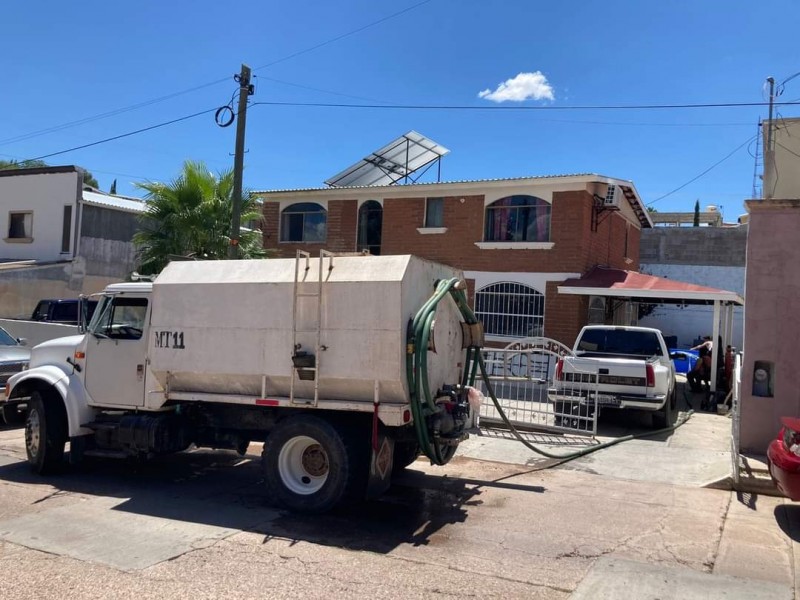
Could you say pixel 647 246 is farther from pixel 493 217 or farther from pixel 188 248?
pixel 188 248

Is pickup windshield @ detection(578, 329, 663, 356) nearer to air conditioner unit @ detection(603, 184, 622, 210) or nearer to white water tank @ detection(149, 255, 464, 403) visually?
air conditioner unit @ detection(603, 184, 622, 210)

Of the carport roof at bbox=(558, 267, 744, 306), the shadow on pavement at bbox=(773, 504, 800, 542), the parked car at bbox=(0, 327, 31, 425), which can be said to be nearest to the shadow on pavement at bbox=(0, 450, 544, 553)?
the shadow on pavement at bbox=(773, 504, 800, 542)

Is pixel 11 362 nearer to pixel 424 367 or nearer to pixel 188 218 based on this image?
pixel 188 218

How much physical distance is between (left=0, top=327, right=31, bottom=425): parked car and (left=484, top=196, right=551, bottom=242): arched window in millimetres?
11431

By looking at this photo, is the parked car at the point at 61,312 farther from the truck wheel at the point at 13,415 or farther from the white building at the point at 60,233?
the white building at the point at 60,233

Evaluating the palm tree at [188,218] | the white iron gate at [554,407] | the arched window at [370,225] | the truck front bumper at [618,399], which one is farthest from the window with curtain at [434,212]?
the truck front bumper at [618,399]

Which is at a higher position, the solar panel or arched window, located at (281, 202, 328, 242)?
the solar panel

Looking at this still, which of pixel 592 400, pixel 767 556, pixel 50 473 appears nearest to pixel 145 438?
pixel 50 473

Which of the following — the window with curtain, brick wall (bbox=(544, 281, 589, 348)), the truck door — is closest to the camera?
the truck door

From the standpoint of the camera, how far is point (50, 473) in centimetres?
816

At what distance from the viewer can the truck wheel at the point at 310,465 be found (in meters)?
6.67

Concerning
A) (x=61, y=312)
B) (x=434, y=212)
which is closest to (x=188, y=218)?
(x=61, y=312)

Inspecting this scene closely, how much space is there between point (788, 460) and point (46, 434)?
26.7 feet

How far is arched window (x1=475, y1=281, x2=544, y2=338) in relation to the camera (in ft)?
57.7
